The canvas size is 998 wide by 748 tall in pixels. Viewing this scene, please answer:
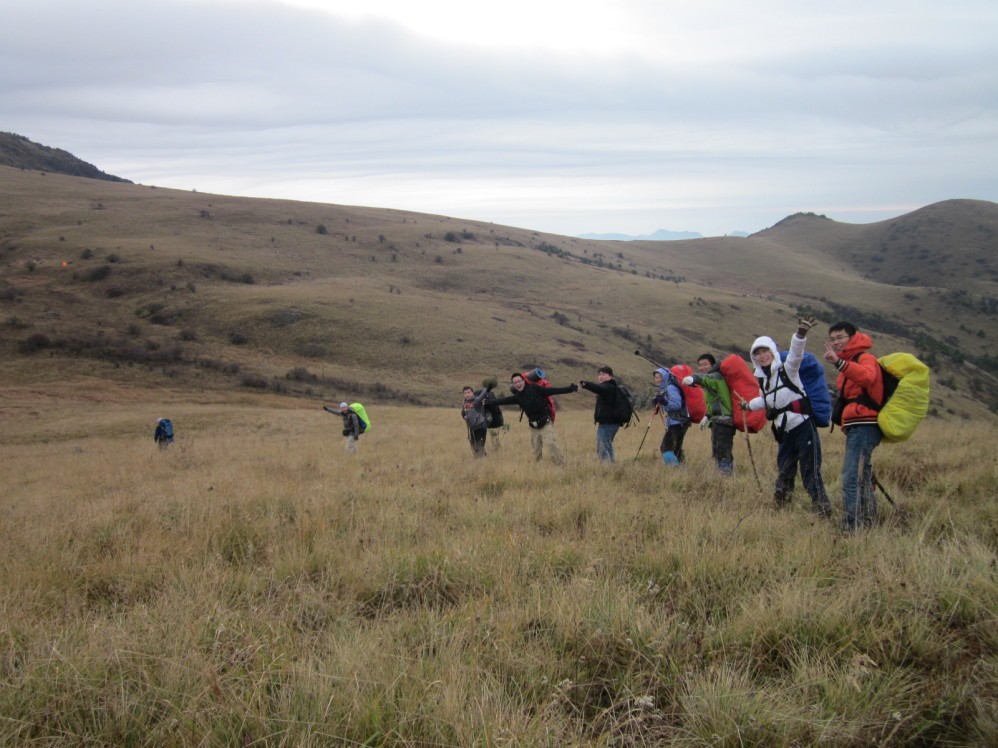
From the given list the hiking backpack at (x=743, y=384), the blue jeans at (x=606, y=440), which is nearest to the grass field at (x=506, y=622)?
the hiking backpack at (x=743, y=384)

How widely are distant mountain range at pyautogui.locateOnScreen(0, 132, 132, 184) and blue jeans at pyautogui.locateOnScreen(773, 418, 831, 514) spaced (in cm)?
17031

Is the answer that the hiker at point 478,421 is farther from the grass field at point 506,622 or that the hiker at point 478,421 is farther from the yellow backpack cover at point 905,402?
the yellow backpack cover at point 905,402

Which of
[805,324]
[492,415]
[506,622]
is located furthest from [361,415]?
[506,622]

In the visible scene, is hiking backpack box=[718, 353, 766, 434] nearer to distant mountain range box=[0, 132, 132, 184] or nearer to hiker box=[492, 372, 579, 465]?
hiker box=[492, 372, 579, 465]

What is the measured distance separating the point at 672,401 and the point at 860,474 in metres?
4.27

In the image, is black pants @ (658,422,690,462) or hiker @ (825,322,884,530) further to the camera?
black pants @ (658,422,690,462)

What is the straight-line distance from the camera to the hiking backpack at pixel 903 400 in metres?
5.16

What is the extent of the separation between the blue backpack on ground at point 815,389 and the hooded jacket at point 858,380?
586 mm

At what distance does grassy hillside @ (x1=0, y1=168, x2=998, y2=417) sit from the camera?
46750 mm

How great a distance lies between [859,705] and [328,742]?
6.59ft

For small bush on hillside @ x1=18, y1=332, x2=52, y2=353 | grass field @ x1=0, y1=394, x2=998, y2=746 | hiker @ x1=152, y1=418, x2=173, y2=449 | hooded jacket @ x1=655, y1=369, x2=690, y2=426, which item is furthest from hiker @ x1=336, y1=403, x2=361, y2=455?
small bush on hillside @ x1=18, y1=332, x2=52, y2=353

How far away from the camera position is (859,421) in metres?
5.37

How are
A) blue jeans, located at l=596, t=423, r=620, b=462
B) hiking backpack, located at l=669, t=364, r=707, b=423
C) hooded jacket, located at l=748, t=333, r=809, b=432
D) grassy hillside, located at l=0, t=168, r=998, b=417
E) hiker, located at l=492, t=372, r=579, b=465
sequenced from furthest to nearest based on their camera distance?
grassy hillside, located at l=0, t=168, r=998, b=417 < hiker, located at l=492, t=372, r=579, b=465 < blue jeans, located at l=596, t=423, r=620, b=462 < hiking backpack, located at l=669, t=364, r=707, b=423 < hooded jacket, located at l=748, t=333, r=809, b=432

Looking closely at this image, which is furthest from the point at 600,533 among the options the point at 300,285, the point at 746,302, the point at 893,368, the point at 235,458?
the point at 746,302
